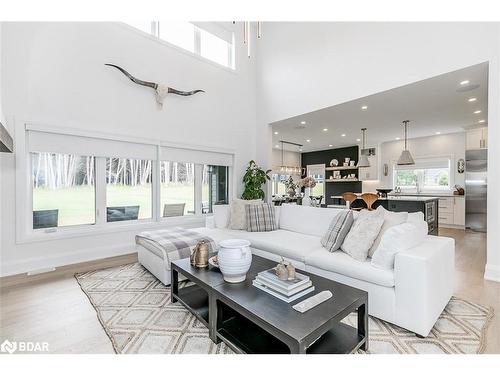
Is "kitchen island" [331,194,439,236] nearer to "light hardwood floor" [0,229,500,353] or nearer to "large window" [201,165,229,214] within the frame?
"light hardwood floor" [0,229,500,353]

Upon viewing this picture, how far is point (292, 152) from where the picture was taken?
10.6m

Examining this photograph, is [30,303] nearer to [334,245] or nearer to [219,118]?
[334,245]

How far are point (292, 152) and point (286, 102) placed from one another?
5376 mm

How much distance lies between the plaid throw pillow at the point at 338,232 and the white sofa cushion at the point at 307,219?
0.45m

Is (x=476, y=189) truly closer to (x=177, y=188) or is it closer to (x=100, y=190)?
(x=177, y=188)

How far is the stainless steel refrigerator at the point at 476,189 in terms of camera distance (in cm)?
545

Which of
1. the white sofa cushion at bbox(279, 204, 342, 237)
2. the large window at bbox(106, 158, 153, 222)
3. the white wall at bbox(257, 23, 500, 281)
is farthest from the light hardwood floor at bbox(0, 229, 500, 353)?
the white sofa cushion at bbox(279, 204, 342, 237)

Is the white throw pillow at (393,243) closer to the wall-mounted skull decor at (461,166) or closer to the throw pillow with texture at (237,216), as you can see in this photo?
the throw pillow with texture at (237,216)

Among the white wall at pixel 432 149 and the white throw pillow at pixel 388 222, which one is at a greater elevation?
the white wall at pixel 432 149

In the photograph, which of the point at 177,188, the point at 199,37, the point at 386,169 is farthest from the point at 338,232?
→ the point at 386,169

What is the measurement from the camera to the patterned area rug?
1.67m

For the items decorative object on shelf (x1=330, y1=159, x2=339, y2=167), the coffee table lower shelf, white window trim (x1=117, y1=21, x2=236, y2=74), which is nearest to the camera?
the coffee table lower shelf

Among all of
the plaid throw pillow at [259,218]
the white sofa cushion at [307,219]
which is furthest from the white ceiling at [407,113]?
the plaid throw pillow at [259,218]

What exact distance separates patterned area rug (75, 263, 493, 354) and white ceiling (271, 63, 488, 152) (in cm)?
299
